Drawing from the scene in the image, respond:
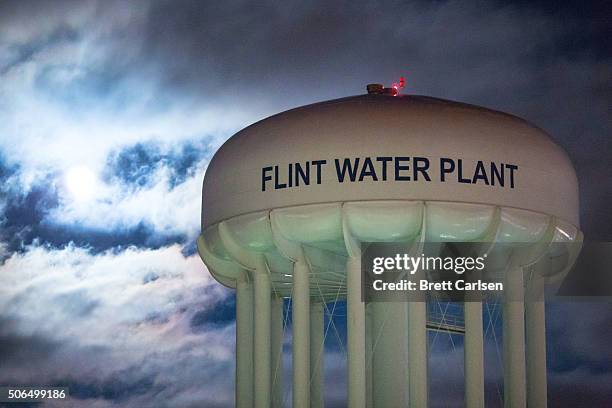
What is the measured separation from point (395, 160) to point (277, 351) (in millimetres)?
8820

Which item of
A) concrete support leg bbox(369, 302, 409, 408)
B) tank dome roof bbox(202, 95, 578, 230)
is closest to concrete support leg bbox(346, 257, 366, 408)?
tank dome roof bbox(202, 95, 578, 230)

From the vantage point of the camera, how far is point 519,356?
29.4 metres

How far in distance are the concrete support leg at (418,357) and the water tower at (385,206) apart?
3 cm

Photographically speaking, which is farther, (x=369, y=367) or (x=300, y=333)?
(x=369, y=367)

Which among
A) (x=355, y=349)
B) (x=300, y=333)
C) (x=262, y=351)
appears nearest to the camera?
(x=355, y=349)

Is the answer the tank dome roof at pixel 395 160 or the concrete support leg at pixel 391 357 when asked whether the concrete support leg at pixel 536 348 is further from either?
the concrete support leg at pixel 391 357

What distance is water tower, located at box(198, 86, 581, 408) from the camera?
27.5 metres

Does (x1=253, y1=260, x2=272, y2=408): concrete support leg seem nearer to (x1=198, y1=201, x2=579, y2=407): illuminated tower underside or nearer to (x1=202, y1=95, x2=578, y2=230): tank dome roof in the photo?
(x1=198, y1=201, x2=579, y2=407): illuminated tower underside

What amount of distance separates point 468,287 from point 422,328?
188 centimetres

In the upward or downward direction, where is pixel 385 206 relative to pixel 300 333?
upward

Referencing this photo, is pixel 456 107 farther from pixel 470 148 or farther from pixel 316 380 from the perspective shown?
pixel 316 380

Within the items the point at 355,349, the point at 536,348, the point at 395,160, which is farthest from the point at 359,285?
the point at 536,348

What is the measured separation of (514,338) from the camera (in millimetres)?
29453

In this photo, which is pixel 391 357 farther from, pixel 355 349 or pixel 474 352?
pixel 355 349
